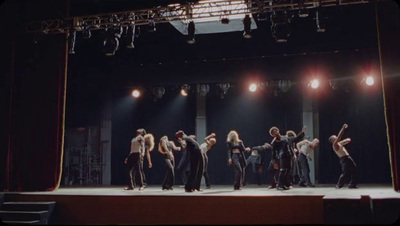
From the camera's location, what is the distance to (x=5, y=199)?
28.7 feet

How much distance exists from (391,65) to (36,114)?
8.04 meters

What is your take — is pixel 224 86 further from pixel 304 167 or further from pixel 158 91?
pixel 304 167

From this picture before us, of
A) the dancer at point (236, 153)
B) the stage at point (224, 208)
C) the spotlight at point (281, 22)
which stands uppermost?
the spotlight at point (281, 22)

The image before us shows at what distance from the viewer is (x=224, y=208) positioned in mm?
7523

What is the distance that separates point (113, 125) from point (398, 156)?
10.1 metres

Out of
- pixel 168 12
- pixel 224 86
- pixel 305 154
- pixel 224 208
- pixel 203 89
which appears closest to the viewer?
pixel 224 208

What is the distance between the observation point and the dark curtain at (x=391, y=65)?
8602 mm

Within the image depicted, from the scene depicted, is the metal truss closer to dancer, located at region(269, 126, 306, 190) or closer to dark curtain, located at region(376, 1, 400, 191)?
dark curtain, located at region(376, 1, 400, 191)

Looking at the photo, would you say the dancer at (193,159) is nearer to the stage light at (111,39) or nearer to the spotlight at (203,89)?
the stage light at (111,39)

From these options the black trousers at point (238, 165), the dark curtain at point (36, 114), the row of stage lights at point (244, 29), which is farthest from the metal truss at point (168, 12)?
the black trousers at point (238, 165)

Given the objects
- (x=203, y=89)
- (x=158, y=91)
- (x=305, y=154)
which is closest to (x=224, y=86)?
(x=203, y=89)

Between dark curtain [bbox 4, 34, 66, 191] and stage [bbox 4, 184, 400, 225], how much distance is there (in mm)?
1471

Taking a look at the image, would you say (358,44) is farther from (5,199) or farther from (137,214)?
(5,199)

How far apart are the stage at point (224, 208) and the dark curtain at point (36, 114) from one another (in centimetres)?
147
